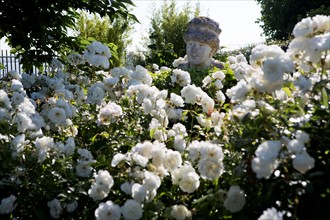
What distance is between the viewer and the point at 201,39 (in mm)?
5551

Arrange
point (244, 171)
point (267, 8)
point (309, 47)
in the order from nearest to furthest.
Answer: point (309, 47)
point (244, 171)
point (267, 8)

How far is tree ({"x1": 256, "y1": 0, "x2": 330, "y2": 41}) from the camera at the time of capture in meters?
21.6

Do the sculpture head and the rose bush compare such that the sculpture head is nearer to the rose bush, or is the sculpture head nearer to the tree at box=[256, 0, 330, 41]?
the rose bush

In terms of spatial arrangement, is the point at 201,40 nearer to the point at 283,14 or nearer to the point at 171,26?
the point at 171,26

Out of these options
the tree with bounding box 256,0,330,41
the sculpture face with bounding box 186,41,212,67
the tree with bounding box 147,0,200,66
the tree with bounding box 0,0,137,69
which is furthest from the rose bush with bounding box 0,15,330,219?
the tree with bounding box 256,0,330,41

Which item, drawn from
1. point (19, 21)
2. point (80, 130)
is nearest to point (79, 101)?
point (80, 130)

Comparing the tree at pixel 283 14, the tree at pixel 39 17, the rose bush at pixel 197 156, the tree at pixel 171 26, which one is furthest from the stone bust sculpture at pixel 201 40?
the tree at pixel 283 14

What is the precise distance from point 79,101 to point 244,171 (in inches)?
76.6

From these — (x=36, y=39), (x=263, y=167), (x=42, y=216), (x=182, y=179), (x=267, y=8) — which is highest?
(x=267, y=8)

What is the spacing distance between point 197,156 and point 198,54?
357cm

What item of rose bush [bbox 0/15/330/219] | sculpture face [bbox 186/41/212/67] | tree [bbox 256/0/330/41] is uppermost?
tree [bbox 256/0/330/41]

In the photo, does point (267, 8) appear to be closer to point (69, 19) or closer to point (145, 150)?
point (69, 19)

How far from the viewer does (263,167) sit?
5.53ft

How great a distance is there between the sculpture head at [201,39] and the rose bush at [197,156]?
253cm
